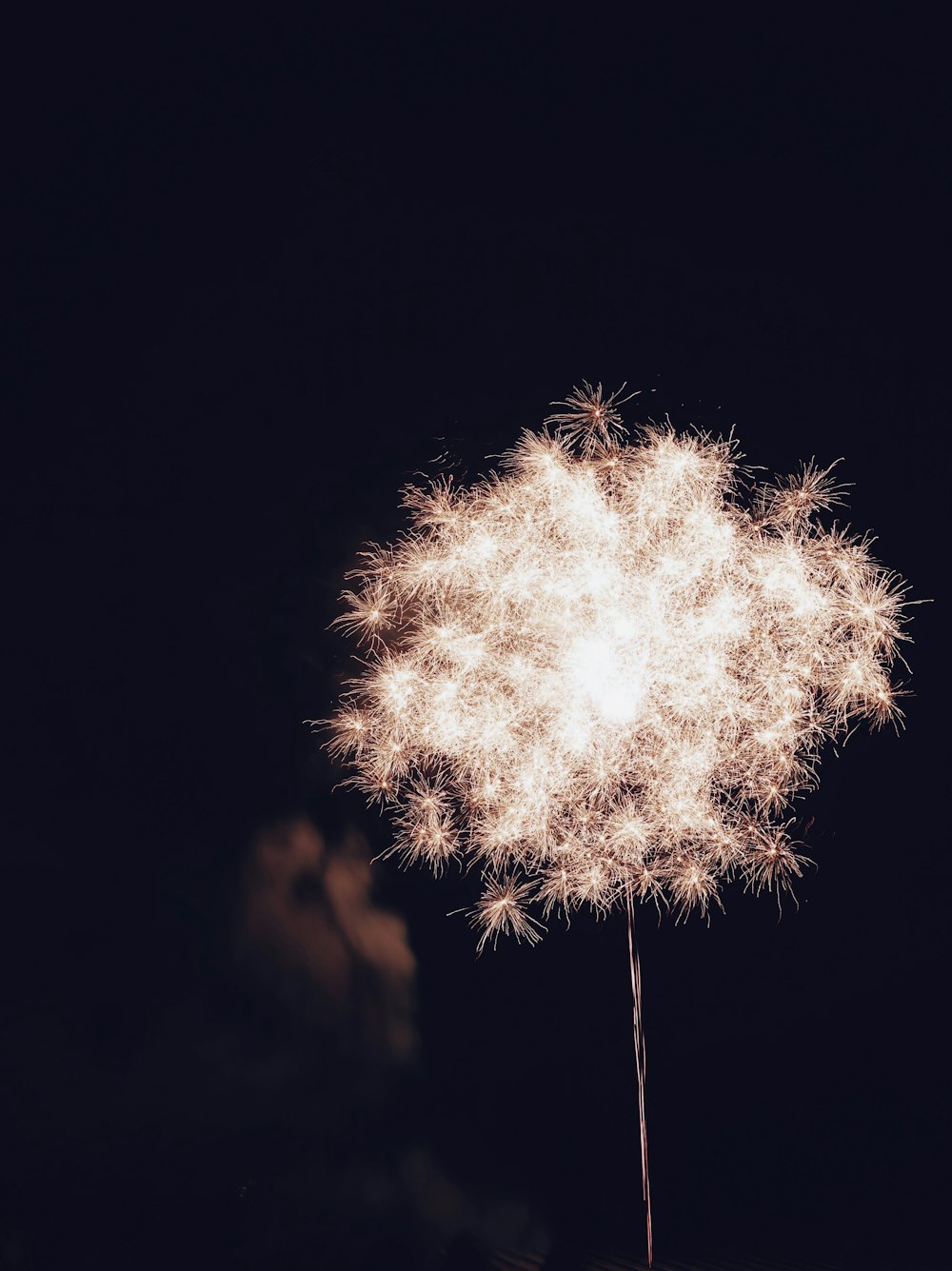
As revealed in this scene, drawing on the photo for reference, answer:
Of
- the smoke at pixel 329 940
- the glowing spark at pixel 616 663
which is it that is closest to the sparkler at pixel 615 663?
the glowing spark at pixel 616 663

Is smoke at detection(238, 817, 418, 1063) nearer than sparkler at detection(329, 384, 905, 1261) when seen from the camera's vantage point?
No

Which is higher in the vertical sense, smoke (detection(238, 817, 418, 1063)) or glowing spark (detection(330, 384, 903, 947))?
glowing spark (detection(330, 384, 903, 947))

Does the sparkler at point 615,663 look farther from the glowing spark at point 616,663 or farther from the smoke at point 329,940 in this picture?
the smoke at point 329,940

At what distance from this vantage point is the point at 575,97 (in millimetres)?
3104

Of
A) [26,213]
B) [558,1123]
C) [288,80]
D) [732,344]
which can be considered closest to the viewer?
[26,213]

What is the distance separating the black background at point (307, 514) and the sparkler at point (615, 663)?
316mm

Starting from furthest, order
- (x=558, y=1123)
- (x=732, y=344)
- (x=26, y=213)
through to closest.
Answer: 1. (x=558, y=1123)
2. (x=732, y=344)
3. (x=26, y=213)

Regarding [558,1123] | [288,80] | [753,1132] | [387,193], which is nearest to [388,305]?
[387,193]

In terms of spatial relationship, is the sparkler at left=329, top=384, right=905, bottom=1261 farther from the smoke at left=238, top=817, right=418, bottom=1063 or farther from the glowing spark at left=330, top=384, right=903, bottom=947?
the smoke at left=238, top=817, right=418, bottom=1063

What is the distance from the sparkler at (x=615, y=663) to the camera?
2680 millimetres

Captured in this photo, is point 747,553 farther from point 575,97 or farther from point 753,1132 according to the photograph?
point 753,1132

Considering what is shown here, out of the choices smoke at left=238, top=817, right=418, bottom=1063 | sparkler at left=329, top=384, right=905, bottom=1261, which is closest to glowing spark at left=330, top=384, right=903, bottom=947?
sparkler at left=329, top=384, right=905, bottom=1261

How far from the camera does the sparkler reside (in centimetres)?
268

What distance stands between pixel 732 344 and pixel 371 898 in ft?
10.1
